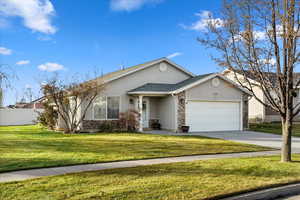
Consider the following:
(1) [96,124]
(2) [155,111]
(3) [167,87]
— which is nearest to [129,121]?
(1) [96,124]

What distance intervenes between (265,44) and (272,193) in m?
4.33

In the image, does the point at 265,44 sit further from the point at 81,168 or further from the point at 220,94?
the point at 220,94

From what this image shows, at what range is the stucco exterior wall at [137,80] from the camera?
58.1 ft

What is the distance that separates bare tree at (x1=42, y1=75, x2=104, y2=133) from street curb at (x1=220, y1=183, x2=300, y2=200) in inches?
513

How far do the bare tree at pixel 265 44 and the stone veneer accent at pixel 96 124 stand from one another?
10901mm

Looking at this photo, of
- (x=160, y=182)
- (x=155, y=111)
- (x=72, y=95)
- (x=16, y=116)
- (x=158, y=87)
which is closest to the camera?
(x=160, y=182)

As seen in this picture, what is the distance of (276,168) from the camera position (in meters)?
6.50

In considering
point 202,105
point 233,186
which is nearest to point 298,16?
point 233,186

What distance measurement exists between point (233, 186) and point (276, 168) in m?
2.27

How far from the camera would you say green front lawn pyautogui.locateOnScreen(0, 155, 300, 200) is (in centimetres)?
434

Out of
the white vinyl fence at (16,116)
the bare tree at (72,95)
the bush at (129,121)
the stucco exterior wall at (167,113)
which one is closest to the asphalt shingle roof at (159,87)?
the stucco exterior wall at (167,113)

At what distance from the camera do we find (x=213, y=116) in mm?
18250

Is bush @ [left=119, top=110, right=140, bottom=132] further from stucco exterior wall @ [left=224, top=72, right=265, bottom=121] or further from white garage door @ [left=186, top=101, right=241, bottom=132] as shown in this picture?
stucco exterior wall @ [left=224, top=72, right=265, bottom=121]

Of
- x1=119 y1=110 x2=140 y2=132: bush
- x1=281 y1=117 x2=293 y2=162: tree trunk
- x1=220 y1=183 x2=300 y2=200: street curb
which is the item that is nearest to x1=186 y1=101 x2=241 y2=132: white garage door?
x1=119 y1=110 x2=140 y2=132: bush
